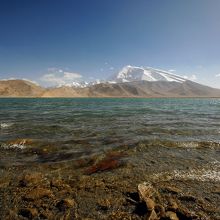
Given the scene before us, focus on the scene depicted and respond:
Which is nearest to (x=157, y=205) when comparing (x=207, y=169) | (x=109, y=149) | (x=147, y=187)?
(x=147, y=187)

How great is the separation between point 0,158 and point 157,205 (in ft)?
27.6

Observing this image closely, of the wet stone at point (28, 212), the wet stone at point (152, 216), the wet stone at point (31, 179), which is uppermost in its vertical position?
the wet stone at point (152, 216)

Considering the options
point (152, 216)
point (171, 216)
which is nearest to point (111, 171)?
point (152, 216)

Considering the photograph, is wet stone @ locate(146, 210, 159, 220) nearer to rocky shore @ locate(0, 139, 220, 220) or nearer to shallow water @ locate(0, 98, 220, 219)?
rocky shore @ locate(0, 139, 220, 220)

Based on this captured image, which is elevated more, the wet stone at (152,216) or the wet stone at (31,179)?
the wet stone at (152,216)

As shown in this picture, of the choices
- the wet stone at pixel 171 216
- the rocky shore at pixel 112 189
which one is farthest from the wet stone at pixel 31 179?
the wet stone at pixel 171 216

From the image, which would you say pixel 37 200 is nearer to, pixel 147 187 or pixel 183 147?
pixel 147 187

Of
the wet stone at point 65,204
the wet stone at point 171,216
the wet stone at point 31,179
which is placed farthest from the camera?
the wet stone at point 31,179

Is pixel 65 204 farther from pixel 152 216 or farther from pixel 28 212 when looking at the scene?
pixel 152 216

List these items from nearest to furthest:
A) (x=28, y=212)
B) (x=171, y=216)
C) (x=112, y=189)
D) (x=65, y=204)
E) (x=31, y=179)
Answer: (x=171, y=216)
(x=28, y=212)
(x=65, y=204)
(x=112, y=189)
(x=31, y=179)

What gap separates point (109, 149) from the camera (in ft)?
41.8

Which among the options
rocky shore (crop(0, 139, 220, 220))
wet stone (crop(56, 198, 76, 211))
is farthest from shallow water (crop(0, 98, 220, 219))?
wet stone (crop(56, 198, 76, 211))

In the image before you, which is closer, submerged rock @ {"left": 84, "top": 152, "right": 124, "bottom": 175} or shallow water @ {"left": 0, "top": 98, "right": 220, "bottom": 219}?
shallow water @ {"left": 0, "top": 98, "right": 220, "bottom": 219}

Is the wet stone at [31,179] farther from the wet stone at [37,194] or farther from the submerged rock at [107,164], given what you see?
the submerged rock at [107,164]
